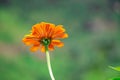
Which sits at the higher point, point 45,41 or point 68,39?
point 68,39

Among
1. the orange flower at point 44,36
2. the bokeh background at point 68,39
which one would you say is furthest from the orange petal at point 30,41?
the bokeh background at point 68,39

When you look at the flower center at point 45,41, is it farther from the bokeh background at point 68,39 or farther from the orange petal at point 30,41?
the bokeh background at point 68,39

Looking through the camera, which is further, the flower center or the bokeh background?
the bokeh background

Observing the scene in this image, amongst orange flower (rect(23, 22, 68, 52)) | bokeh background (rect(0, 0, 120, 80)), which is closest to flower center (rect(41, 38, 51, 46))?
orange flower (rect(23, 22, 68, 52))

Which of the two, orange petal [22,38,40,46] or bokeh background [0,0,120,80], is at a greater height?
bokeh background [0,0,120,80]

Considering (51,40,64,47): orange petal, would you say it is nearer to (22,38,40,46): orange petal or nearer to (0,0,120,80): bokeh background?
(22,38,40,46): orange petal

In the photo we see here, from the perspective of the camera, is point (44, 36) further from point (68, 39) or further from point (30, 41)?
point (68, 39)

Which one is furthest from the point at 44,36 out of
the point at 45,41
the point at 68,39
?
the point at 68,39
